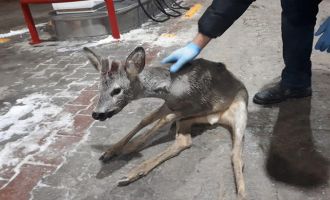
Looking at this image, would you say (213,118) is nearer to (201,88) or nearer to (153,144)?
(201,88)

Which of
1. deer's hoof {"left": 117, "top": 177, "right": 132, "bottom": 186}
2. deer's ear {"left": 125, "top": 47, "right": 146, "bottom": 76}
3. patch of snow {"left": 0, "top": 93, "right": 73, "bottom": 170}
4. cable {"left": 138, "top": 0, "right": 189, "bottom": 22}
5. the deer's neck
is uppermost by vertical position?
deer's ear {"left": 125, "top": 47, "right": 146, "bottom": 76}

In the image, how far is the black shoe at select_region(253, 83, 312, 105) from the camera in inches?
103

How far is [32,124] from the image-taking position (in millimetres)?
2654

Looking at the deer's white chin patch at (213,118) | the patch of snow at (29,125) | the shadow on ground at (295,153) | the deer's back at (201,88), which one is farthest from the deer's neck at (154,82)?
the patch of snow at (29,125)

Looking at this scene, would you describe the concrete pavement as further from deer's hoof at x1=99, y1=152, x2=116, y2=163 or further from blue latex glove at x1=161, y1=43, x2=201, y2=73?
blue latex glove at x1=161, y1=43, x2=201, y2=73

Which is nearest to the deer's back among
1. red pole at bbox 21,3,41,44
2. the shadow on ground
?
the shadow on ground

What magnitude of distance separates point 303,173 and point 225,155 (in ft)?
1.41

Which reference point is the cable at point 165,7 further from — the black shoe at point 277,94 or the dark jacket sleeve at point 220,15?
the dark jacket sleeve at point 220,15

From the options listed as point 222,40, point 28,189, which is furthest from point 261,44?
point 28,189

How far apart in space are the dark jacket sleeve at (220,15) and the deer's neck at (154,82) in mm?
377

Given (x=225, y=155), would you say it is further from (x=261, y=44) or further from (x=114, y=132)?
(x=261, y=44)

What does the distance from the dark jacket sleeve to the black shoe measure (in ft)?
2.27

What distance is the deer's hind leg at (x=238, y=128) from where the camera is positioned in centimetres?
180

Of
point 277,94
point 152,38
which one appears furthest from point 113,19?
point 277,94
